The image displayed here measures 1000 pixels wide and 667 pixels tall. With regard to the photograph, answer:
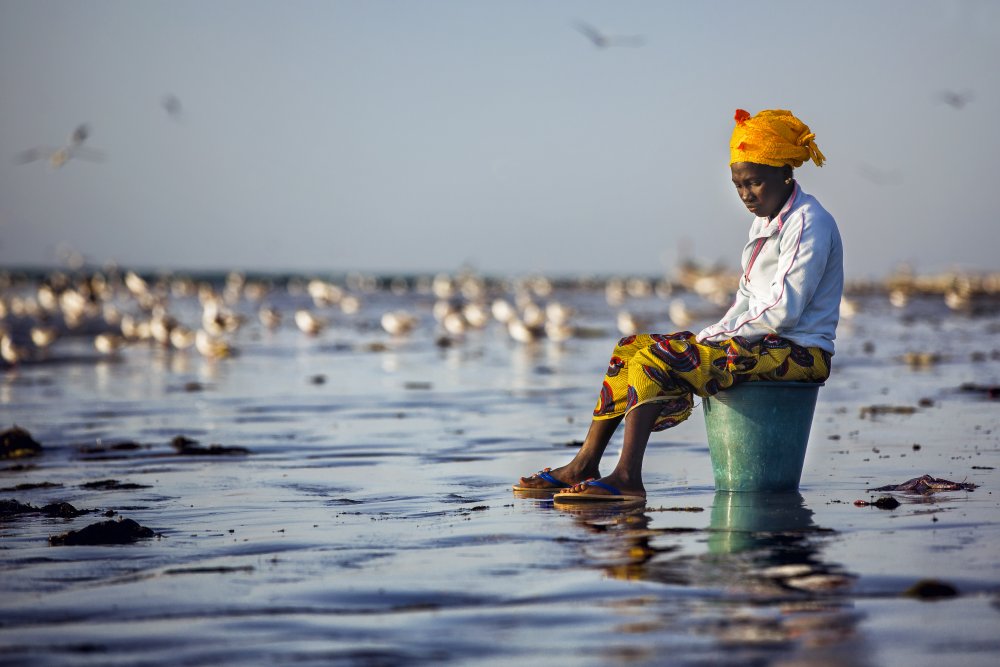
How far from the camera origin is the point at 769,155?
584 centimetres

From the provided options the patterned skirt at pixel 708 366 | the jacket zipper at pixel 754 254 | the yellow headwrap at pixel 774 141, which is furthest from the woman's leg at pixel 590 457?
the yellow headwrap at pixel 774 141

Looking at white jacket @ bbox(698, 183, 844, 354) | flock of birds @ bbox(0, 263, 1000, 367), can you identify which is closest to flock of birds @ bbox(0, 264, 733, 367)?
flock of birds @ bbox(0, 263, 1000, 367)

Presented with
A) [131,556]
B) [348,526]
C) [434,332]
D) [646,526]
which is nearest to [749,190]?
[646,526]

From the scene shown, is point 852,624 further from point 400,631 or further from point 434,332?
point 434,332

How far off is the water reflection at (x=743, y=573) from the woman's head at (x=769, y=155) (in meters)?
1.47

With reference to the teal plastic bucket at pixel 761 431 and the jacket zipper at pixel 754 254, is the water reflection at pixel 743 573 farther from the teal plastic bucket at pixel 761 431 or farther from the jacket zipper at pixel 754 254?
the jacket zipper at pixel 754 254

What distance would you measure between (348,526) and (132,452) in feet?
12.6

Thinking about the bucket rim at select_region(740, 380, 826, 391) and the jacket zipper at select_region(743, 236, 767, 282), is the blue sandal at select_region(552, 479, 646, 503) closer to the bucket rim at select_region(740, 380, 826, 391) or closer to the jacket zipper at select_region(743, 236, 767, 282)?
the bucket rim at select_region(740, 380, 826, 391)

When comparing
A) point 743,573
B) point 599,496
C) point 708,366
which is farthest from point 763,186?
point 743,573

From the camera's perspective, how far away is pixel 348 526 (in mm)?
5441

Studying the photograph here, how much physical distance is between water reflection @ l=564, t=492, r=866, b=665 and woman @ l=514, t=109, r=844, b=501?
0.51 m

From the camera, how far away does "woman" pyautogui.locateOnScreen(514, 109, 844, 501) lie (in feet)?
18.8

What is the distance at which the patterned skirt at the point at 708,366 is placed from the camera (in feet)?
18.8

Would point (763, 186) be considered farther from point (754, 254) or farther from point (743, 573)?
point (743, 573)
